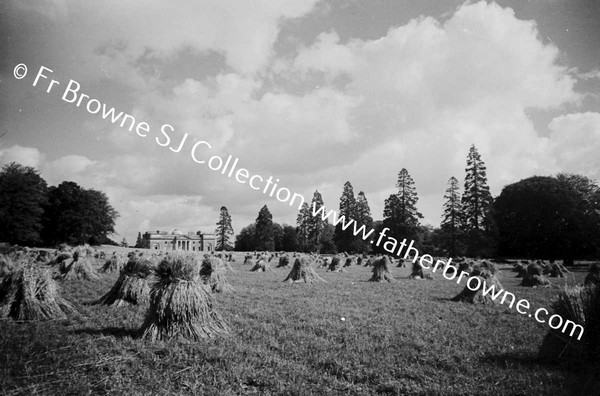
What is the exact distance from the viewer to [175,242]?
12031 cm

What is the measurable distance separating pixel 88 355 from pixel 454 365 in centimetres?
682

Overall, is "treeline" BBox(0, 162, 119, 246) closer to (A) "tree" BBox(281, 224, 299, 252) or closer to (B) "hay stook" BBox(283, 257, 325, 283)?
(B) "hay stook" BBox(283, 257, 325, 283)

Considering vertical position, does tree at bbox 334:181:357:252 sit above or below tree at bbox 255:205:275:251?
above

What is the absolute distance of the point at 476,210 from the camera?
54438 mm

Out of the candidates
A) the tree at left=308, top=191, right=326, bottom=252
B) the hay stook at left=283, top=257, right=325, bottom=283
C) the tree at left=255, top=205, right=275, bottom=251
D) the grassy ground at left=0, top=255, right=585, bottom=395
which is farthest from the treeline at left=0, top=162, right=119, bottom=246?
the tree at left=308, top=191, right=326, bottom=252

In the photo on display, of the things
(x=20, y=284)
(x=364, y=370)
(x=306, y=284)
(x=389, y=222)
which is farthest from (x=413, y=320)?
(x=389, y=222)

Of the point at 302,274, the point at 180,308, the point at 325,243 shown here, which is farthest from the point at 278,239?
the point at 180,308

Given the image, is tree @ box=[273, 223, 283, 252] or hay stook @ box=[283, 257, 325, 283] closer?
hay stook @ box=[283, 257, 325, 283]

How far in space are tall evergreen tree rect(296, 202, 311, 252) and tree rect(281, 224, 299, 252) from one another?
3182 millimetres

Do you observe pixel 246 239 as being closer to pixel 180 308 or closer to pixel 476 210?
pixel 476 210

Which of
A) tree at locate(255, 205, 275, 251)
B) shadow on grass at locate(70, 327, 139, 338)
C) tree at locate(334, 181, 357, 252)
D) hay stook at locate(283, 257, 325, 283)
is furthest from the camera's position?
tree at locate(255, 205, 275, 251)

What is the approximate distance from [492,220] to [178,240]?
104 meters

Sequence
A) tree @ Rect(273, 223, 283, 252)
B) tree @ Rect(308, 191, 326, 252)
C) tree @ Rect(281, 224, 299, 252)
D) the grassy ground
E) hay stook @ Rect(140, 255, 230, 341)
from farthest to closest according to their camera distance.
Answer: tree @ Rect(273, 223, 283, 252) → tree @ Rect(281, 224, 299, 252) → tree @ Rect(308, 191, 326, 252) → hay stook @ Rect(140, 255, 230, 341) → the grassy ground

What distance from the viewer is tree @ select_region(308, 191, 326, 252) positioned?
8106 cm
